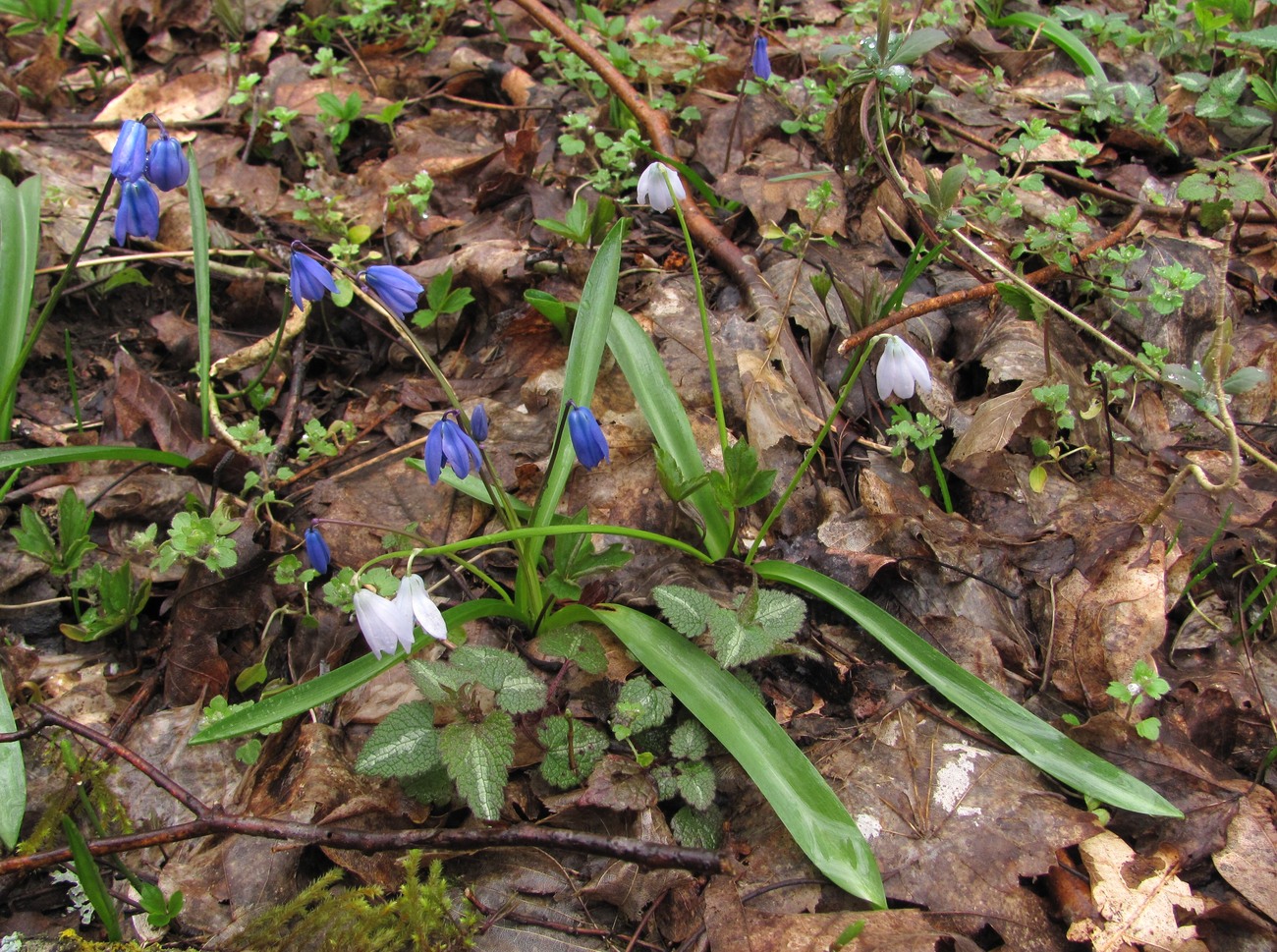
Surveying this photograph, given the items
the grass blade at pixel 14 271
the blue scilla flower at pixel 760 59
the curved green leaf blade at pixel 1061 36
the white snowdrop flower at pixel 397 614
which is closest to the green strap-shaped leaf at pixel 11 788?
the white snowdrop flower at pixel 397 614

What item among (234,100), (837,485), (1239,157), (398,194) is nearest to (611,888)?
(837,485)

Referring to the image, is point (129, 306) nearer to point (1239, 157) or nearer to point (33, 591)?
point (33, 591)

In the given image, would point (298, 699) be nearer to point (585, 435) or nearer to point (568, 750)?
point (568, 750)

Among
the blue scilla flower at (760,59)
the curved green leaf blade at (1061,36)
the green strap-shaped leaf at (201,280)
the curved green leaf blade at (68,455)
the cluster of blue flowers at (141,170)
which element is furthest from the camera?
the curved green leaf blade at (1061,36)

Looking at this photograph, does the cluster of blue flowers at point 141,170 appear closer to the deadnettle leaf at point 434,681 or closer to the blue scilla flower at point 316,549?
the blue scilla flower at point 316,549

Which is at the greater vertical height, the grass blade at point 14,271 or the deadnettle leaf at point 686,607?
the grass blade at point 14,271

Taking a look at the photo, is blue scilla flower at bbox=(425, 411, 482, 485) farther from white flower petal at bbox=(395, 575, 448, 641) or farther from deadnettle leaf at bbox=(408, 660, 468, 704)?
deadnettle leaf at bbox=(408, 660, 468, 704)

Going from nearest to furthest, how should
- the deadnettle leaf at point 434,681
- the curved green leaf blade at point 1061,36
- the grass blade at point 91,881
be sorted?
the grass blade at point 91,881 → the deadnettle leaf at point 434,681 → the curved green leaf blade at point 1061,36

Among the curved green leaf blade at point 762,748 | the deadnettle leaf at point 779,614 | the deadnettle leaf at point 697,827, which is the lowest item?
the deadnettle leaf at point 697,827
